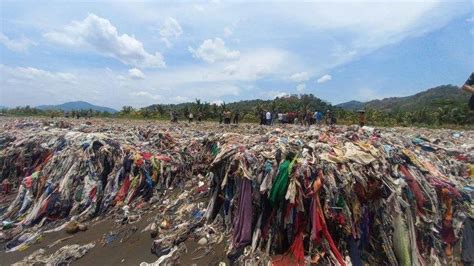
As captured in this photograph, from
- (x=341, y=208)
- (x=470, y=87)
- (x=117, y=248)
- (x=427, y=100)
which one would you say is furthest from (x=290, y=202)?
(x=427, y=100)

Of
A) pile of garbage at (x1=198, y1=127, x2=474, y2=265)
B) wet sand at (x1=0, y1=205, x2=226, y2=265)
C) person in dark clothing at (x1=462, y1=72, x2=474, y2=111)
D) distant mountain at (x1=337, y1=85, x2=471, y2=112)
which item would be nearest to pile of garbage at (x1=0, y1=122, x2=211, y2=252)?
wet sand at (x1=0, y1=205, x2=226, y2=265)

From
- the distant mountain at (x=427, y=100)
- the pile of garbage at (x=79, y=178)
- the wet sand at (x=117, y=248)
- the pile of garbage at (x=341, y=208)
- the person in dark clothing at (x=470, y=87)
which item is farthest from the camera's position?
the distant mountain at (x=427, y=100)

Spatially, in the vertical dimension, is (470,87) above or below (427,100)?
below

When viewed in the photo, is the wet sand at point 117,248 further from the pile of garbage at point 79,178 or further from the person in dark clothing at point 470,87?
the person in dark clothing at point 470,87

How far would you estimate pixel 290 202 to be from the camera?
199 inches

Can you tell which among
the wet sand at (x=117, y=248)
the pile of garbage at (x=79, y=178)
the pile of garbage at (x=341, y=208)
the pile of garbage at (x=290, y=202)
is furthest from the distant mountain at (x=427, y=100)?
the wet sand at (x=117, y=248)

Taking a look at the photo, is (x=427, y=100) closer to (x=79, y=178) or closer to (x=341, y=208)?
(x=341, y=208)

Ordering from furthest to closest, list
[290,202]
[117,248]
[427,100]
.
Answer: [427,100]
[117,248]
[290,202]

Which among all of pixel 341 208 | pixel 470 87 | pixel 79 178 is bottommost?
pixel 79 178

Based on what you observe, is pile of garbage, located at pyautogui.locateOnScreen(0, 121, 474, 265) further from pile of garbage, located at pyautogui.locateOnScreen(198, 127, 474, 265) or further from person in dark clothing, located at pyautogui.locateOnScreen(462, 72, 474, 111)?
person in dark clothing, located at pyautogui.locateOnScreen(462, 72, 474, 111)

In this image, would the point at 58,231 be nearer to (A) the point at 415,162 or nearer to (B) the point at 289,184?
(B) the point at 289,184

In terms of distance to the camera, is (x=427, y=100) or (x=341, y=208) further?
(x=427, y=100)

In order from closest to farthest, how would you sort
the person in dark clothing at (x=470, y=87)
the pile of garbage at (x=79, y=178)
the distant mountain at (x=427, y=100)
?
1. the person in dark clothing at (x=470, y=87)
2. the pile of garbage at (x=79, y=178)
3. the distant mountain at (x=427, y=100)

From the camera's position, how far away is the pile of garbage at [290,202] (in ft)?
16.8
